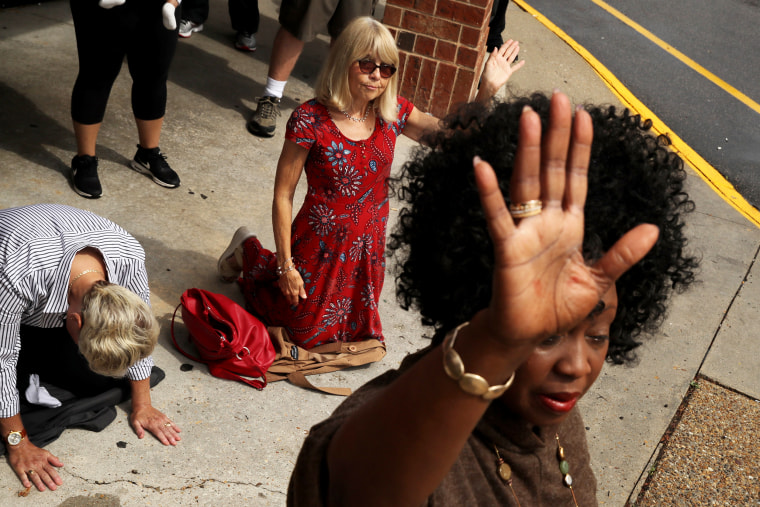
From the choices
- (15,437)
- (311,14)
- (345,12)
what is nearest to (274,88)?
(311,14)

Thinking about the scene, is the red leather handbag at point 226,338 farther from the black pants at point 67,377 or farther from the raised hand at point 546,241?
the raised hand at point 546,241

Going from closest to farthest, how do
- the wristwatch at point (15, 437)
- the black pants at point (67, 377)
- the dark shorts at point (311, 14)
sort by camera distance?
the wristwatch at point (15, 437) < the black pants at point (67, 377) < the dark shorts at point (311, 14)

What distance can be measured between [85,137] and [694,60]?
25.3 ft

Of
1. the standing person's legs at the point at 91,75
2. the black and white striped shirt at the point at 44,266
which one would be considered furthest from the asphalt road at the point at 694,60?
the black and white striped shirt at the point at 44,266

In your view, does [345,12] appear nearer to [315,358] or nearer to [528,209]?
[315,358]

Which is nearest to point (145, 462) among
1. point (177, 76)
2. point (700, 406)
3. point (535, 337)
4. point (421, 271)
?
point (421, 271)

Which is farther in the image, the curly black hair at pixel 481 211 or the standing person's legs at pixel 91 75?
the standing person's legs at pixel 91 75

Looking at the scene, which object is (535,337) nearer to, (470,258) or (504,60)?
(470,258)

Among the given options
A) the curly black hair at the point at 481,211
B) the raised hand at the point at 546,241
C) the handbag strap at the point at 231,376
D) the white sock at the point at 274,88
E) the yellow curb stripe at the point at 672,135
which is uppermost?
the raised hand at the point at 546,241

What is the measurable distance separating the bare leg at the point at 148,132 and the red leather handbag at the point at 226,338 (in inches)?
59.0

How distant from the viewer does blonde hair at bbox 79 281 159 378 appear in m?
2.80

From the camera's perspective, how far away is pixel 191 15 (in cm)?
674

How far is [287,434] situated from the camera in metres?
3.43

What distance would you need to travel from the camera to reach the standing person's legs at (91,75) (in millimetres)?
4230
